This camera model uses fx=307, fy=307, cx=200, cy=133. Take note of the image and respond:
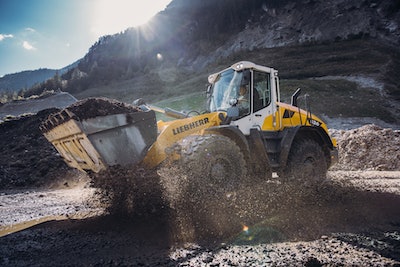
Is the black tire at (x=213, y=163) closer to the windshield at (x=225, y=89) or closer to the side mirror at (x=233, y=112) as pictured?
the side mirror at (x=233, y=112)

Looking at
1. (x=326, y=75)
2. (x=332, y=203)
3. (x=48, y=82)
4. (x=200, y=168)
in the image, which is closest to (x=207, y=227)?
(x=200, y=168)

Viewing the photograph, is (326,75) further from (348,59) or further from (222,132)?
(222,132)

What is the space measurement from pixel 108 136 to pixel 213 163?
160cm

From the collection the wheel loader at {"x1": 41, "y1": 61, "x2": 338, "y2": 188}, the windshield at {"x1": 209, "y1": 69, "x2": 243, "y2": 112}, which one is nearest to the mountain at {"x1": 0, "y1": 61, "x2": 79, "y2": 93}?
the windshield at {"x1": 209, "y1": 69, "x2": 243, "y2": 112}

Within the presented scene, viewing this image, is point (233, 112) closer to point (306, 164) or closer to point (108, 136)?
point (306, 164)

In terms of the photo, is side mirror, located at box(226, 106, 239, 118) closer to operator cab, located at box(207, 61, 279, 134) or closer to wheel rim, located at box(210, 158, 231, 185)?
operator cab, located at box(207, 61, 279, 134)

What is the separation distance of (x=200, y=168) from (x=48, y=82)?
5548cm

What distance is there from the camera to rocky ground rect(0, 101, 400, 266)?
3024 mm

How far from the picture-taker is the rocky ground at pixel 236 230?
302cm

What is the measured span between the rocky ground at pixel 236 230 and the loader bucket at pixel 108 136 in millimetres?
899

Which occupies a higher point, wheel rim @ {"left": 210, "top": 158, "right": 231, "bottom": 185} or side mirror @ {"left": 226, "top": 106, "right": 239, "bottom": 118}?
side mirror @ {"left": 226, "top": 106, "right": 239, "bottom": 118}

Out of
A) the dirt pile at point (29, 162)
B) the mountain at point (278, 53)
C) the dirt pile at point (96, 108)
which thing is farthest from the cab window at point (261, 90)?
the mountain at point (278, 53)

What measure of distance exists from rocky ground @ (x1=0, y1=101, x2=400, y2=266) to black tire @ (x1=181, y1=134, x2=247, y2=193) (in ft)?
0.83

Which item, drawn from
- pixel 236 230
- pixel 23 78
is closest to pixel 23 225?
pixel 236 230
